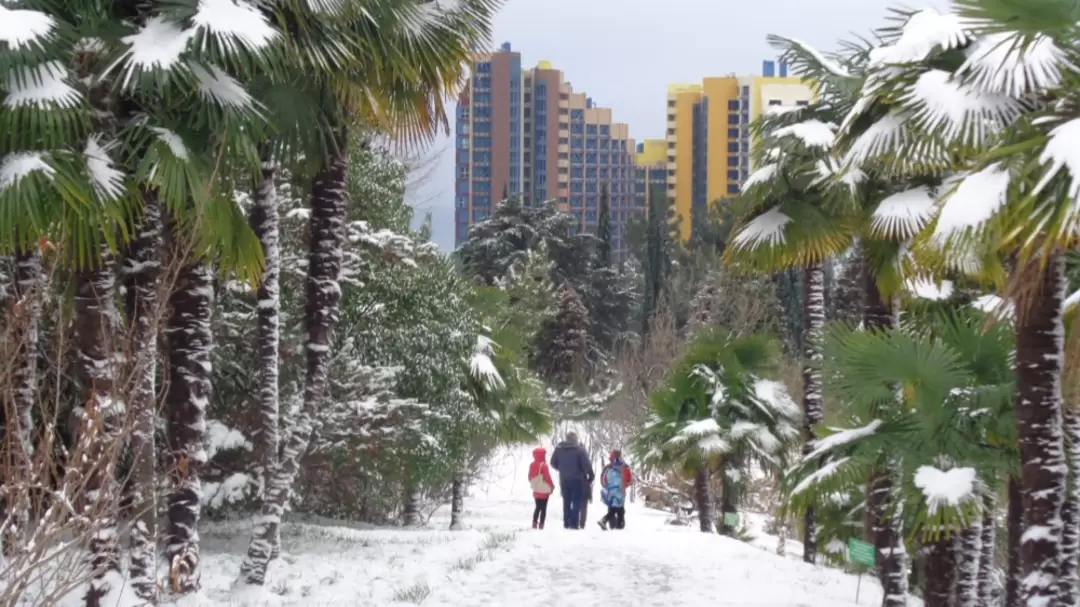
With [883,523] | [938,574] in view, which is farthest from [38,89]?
[883,523]

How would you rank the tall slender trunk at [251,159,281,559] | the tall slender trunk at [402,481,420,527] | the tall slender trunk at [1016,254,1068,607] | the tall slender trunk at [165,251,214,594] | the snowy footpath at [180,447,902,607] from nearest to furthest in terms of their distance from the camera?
the tall slender trunk at [1016,254,1068,607]
the tall slender trunk at [165,251,214,594]
the tall slender trunk at [251,159,281,559]
the snowy footpath at [180,447,902,607]
the tall slender trunk at [402,481,420,527]

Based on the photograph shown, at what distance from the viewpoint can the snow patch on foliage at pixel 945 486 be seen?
23.4 ft

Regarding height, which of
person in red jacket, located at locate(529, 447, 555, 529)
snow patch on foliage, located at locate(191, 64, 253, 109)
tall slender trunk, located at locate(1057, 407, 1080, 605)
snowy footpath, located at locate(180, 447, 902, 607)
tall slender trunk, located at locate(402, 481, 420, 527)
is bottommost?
tall slender trunk, located at locate(402, 481, 420, 527)

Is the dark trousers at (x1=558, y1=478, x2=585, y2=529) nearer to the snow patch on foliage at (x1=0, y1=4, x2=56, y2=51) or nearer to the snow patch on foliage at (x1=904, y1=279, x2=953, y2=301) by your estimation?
the snow patch on foliage at (x1=904, y1=279, x2=953, y2=301)

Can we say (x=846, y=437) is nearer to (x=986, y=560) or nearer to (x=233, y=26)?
(x=986, y=560)

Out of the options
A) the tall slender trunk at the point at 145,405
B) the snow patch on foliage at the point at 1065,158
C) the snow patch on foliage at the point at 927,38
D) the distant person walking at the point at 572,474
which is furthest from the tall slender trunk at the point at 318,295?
the distant person walking at the point at 572,474

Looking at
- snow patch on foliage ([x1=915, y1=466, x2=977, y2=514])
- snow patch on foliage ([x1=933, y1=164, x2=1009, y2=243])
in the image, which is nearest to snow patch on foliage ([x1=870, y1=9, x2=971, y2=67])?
snow patch on foliage ([x1=933, y1=164, x2=1009, y2=243])

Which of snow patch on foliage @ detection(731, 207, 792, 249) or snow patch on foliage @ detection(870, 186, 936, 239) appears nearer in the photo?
snow patch on foliage @ detection(870, 186, 936, 239)

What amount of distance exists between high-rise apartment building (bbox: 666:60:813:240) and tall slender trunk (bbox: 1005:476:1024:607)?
264ft

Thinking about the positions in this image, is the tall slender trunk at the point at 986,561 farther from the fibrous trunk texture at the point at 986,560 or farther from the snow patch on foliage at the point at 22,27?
the snow patch on foliage at the point at 22,27

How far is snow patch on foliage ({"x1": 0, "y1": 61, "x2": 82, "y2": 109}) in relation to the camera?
651cm

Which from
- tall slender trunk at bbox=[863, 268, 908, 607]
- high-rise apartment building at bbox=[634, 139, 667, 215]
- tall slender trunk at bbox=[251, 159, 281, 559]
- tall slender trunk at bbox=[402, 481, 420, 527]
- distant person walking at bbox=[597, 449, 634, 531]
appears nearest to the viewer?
tall slender trunk at bbox=[251, 159, 281, 559]

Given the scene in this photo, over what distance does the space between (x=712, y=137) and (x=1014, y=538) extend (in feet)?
293

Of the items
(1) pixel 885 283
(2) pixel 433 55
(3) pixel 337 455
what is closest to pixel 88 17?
(2) pixel 433 55
